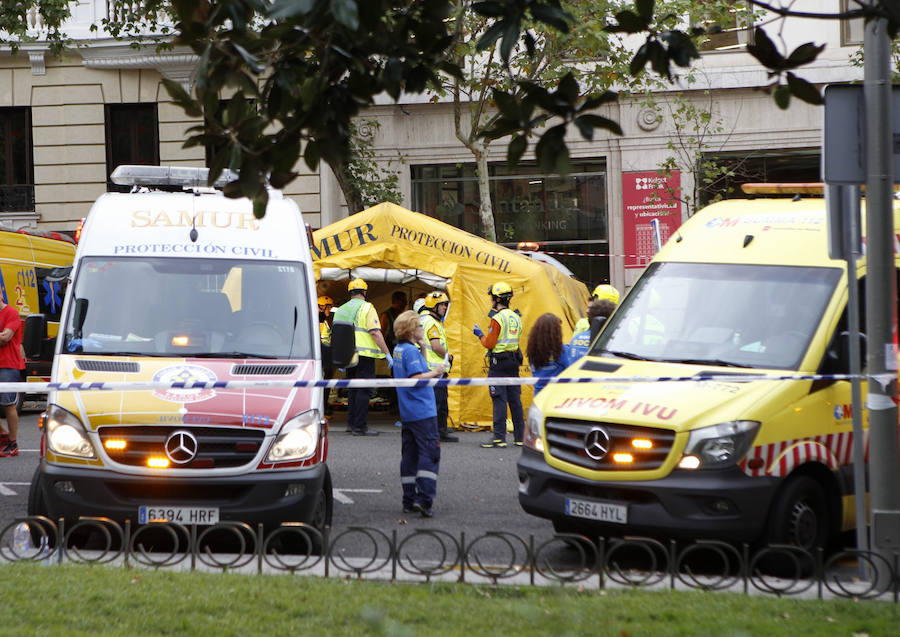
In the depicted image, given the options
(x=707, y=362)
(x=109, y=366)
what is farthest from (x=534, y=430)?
(x=109, y=366)

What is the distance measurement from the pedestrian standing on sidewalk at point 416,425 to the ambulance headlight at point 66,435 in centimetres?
263

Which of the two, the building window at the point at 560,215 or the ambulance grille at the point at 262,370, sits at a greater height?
the building window at the point at 560,215

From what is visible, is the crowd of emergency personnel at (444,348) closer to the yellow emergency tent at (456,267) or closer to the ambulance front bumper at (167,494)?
the yellow emergency tent at (456,267)

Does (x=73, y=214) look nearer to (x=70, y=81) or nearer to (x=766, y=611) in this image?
(x=70, y=81)

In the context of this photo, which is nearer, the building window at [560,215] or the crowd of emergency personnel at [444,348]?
the crowd of emergency personnel at [444,348]

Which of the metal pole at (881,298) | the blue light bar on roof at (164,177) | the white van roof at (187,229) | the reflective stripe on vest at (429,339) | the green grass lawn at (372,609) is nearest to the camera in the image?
the green grass lawn at (372,609)

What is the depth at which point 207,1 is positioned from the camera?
14.5 ft

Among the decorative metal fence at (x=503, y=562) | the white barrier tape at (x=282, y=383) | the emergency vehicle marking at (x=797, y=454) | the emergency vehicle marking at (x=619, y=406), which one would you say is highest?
the white barrier tape at (x=282, y=383)

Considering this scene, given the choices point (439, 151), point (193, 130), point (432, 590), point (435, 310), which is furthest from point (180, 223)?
point (439, 151)

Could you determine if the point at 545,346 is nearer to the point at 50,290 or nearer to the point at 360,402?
the point at 360,402

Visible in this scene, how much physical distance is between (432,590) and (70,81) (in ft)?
74.4

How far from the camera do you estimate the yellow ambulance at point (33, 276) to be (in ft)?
57.7

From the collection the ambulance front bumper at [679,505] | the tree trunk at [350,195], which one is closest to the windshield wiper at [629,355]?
the ambulance front bumper at [679,505]

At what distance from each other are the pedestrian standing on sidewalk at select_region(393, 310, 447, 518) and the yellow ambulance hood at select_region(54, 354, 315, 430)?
1380mm
